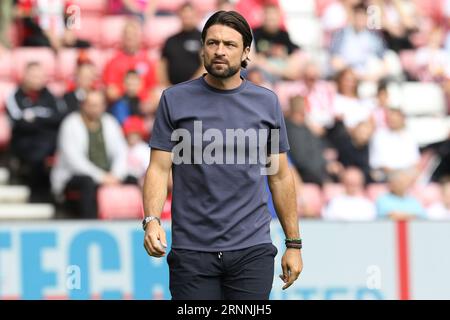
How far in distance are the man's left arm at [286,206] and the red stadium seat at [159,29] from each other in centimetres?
663

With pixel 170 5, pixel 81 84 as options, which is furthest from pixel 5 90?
pixel 170 5

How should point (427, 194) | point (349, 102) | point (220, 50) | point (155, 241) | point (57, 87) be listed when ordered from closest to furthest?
point (155, 241) < point (220, 50) < point (427, 194) < point (57, 87) < point (349, 102)

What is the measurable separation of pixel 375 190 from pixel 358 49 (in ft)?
6.87

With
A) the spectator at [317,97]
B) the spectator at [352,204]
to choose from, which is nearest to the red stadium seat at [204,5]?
the spectator at [317,97]

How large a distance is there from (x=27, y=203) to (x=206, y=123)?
5526mm

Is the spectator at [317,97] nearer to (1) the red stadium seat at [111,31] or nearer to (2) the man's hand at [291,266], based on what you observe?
(1) the red stadium seat at [111,31]

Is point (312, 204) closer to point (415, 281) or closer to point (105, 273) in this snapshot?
point (415, 281)

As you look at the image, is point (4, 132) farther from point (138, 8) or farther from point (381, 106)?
point (381, 106)

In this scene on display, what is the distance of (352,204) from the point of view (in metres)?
10.6

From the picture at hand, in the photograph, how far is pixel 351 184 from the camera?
10672mm

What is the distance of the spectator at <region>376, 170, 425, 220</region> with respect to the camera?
10507 millimetres
